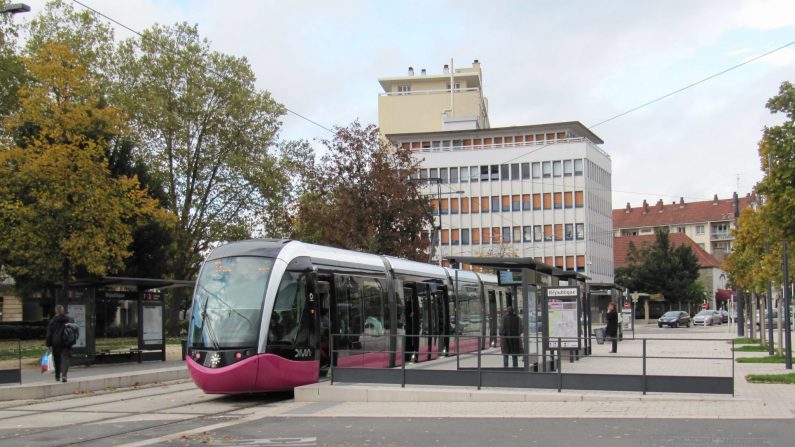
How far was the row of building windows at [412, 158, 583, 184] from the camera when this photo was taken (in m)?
87.9

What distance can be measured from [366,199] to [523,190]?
165 ft

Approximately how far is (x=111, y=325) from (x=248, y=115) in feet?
80.3

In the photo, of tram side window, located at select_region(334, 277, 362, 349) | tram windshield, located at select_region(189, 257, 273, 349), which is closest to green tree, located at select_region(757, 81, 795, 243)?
tram side window, located at select_region(334, 277, 362, 349)

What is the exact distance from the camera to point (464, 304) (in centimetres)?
3042

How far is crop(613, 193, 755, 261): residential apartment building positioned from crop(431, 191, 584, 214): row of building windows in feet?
199

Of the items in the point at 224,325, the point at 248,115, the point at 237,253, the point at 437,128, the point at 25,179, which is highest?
the point at 437,128

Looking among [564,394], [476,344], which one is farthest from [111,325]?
[564,394]

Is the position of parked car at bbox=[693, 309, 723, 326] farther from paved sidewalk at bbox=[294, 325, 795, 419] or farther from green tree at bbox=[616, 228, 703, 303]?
paved sidewalk at bbox=[294, 325, 795, 419]

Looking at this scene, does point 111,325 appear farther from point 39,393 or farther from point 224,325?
point 224,325

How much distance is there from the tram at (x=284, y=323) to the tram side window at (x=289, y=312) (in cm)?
2

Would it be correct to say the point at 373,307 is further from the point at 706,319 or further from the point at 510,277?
the point at 706,319

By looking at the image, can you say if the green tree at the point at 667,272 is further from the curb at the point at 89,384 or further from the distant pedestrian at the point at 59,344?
the distant pedestrian at the point at 59,344

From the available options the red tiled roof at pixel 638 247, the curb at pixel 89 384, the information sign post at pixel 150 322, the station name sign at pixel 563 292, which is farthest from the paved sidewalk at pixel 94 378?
the red tiled roof at pixel 638 247

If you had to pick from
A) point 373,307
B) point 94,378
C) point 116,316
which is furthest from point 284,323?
point 116,316
